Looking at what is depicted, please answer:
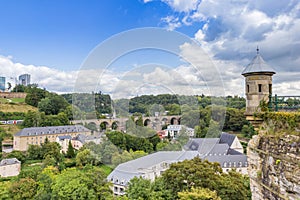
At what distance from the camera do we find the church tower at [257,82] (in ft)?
18.6

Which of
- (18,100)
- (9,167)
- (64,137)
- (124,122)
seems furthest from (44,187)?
(18,100)

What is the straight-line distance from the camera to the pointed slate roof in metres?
5.64

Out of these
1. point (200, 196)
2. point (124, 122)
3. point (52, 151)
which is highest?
point (124, 122)

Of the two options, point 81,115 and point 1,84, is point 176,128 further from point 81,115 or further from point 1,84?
point 1,84

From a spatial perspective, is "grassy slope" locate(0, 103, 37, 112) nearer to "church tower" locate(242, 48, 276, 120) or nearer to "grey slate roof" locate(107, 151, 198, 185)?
"grey slate roof" locate(107, 151, 198, 185)

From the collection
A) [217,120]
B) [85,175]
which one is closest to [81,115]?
[85,175]

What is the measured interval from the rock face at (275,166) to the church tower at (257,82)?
2.51 ft

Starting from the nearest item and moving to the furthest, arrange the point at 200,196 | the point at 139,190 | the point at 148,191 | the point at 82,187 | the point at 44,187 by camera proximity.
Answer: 1. the point at 200,196
2. the point at 148,191
3. the point at 139,190
4. the point at 82,187
5. the point at 44,187

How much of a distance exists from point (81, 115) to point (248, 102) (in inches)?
452

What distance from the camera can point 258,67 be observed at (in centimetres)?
569

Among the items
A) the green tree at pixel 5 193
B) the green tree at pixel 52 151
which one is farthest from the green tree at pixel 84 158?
the green tree at pixel 5 193

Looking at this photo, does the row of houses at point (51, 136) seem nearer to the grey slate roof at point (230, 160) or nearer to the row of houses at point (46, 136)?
the row of houses at point (46, 136)

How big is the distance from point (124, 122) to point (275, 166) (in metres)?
13.2

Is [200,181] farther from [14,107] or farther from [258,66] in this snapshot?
[14,107]
